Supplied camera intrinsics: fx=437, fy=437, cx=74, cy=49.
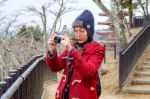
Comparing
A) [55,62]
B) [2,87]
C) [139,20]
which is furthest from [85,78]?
[139,20]

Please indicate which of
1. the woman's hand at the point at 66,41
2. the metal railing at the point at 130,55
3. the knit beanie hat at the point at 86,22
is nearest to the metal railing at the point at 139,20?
the metal railing at the point at 130,55

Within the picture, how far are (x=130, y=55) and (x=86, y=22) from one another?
9.58 meters

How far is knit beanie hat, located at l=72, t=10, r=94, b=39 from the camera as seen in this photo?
13.8ft

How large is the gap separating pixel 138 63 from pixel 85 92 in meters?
10.9

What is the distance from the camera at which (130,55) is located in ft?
44.9

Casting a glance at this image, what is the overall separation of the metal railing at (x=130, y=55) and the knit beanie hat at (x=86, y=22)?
7998 millimetres

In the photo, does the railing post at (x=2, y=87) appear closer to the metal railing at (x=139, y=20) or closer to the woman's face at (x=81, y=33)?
the woman's face at (x=81, y=33)

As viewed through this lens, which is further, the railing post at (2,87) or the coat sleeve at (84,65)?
the railing post at (2,87)

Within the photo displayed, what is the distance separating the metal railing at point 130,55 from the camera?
12406 mm

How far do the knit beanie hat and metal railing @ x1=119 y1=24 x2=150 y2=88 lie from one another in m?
8.00

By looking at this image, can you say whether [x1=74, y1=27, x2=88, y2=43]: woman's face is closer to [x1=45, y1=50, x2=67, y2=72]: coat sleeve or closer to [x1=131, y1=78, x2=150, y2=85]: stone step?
[x1=45, y1=50, x2=67, y2=72]: coat sleeve

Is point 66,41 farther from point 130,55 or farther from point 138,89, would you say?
point 130,55

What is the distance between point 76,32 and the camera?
4207 millimetres

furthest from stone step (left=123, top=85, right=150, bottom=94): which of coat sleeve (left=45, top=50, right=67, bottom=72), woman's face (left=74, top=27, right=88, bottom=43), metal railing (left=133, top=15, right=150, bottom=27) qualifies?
metal railing (left=133, top=15, right=150, bottom=27)
